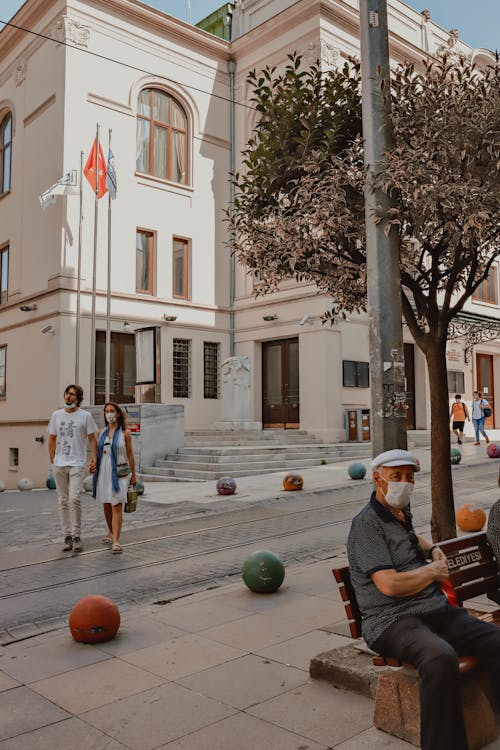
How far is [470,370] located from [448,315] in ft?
68.0

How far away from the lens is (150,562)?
7.96 m

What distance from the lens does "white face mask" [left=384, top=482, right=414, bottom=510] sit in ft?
11.9

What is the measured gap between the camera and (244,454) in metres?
18.0

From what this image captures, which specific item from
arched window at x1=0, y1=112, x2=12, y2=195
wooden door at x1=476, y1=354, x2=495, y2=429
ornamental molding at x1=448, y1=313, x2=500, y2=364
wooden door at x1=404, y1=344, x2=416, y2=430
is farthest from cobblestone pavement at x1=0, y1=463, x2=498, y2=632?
arched window at x1=0, y1=112, x2=12, y2=195

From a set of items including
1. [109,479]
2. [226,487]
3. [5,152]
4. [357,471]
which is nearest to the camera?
[109,479]

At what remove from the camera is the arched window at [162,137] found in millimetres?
23781

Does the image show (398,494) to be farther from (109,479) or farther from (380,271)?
(109,479)

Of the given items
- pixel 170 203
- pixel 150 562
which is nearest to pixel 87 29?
pixel 170 203

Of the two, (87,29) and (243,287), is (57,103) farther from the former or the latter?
(243,287)

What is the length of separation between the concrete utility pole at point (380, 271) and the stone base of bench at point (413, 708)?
8.10 feet

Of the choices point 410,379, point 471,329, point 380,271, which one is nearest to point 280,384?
point 410,379

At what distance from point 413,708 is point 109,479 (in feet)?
18.7

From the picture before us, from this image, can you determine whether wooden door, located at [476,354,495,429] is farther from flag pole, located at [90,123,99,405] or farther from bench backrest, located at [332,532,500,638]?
bench backrest, located at [332,532,500,638]

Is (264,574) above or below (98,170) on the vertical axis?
below
